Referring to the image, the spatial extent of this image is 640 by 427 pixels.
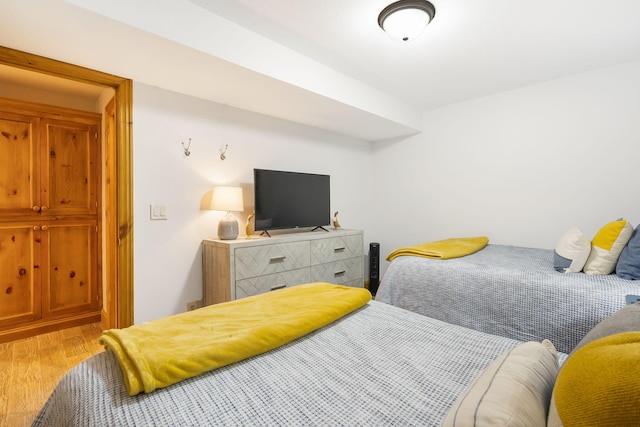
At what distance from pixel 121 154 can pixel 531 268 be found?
3077 mm

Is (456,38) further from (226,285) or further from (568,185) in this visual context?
(226,285)

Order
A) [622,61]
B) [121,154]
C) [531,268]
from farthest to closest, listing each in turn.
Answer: [622,61]
[121,154]
[531,268]

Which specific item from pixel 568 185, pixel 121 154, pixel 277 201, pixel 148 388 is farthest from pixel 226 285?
pixel 568 185

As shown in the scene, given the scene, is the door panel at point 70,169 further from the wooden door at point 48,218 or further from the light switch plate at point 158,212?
the light switch plate at point 158,212

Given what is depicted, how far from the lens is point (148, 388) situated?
2.50ft

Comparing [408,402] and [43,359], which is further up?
[408,402]

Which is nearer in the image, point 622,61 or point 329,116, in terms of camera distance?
point 622,61

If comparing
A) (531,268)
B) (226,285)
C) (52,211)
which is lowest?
(226,285)

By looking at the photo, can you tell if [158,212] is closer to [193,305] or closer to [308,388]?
[193,305]

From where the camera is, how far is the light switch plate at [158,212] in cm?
239

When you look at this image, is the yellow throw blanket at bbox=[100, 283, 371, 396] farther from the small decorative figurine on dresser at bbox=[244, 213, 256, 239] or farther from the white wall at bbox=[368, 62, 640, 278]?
the white wall at bbox=[368, 62, 640, 278]

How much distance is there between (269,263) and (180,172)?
1083 millimetres

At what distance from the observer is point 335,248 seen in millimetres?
3178

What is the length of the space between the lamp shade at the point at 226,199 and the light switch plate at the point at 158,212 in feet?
1.23
